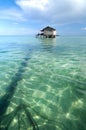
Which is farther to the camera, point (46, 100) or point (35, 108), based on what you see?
point (46, 100)

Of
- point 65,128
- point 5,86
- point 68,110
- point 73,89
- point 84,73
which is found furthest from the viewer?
point 84,73

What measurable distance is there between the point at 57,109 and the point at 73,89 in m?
→ 2.17

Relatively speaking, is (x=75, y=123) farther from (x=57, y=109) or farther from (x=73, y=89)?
(x=73, y=89)

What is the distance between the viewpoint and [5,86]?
995cm

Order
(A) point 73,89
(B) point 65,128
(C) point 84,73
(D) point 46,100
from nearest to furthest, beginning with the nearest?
(B) point 65,128 → (D) point 46,100 → (A) point 73,89 → (C) point 84,73

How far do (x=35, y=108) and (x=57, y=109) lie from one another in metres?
0.94

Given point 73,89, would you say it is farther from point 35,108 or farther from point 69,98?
point 35,108

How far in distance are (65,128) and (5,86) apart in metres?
5.02

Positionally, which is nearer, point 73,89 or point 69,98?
point 69,98

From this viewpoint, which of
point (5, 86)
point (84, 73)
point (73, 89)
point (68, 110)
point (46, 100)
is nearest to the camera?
point (68, 110)

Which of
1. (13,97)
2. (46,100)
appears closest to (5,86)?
(13,97)

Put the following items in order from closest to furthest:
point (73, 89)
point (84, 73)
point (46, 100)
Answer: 1. point (46, 100)
2. point (73, 89)
3. point (84, 73)

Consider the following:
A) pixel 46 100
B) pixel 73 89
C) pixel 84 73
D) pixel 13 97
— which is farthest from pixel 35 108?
pixel 84 73

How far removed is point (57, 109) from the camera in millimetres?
7297
